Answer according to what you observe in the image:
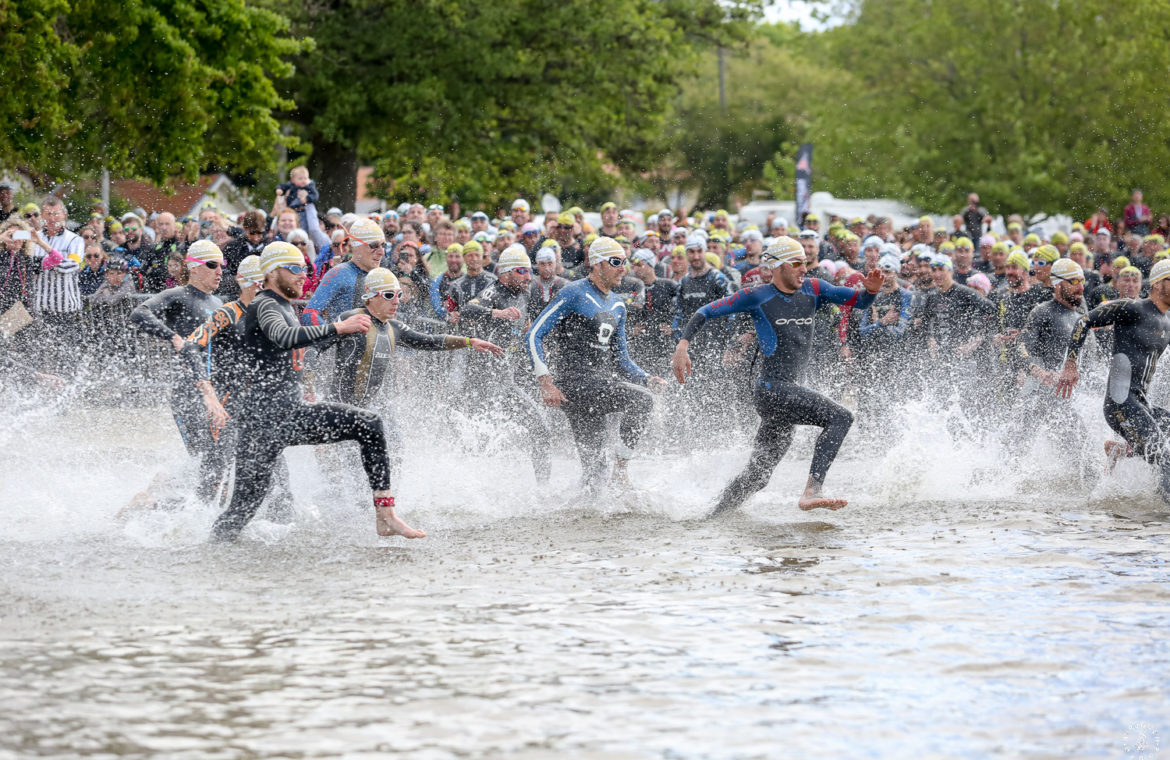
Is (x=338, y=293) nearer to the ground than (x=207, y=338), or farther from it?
farther from it

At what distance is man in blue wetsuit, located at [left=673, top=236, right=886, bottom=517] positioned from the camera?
31.7 feet

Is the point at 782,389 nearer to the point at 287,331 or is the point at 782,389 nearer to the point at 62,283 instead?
the point at 287,331

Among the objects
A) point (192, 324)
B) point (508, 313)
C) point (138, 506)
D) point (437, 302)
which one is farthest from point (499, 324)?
point (138, 506)

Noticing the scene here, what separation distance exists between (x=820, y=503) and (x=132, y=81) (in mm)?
14509

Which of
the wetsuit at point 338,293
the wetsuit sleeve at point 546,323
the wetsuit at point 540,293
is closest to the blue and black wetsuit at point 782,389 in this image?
the wetsuit sleeve at point 546,323

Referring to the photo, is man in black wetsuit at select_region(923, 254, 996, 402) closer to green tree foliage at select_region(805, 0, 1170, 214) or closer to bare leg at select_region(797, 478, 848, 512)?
bare leg at select_region(797, 478, 848, 512)

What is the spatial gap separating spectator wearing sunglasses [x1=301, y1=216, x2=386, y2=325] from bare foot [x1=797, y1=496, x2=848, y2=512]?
10.5ft

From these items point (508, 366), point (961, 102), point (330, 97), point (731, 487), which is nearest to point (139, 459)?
point (508, 366)

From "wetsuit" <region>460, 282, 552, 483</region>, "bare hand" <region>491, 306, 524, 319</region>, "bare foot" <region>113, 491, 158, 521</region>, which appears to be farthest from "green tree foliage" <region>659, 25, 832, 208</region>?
"bare foot" <region>113, 491, 158, 521</region>

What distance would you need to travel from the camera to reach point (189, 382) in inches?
356

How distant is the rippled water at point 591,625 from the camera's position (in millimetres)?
5492

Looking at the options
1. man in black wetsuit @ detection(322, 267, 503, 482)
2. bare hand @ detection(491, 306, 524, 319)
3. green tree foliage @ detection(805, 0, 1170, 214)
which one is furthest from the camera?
green tree foliage @ detection(805, 0, 1170, 214)

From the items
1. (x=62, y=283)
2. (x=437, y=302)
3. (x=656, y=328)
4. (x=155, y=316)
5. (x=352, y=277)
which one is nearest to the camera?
(x=155, y=316)

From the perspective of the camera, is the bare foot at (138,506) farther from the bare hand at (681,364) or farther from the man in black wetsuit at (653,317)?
the man in black wetsuit at (653,317)
